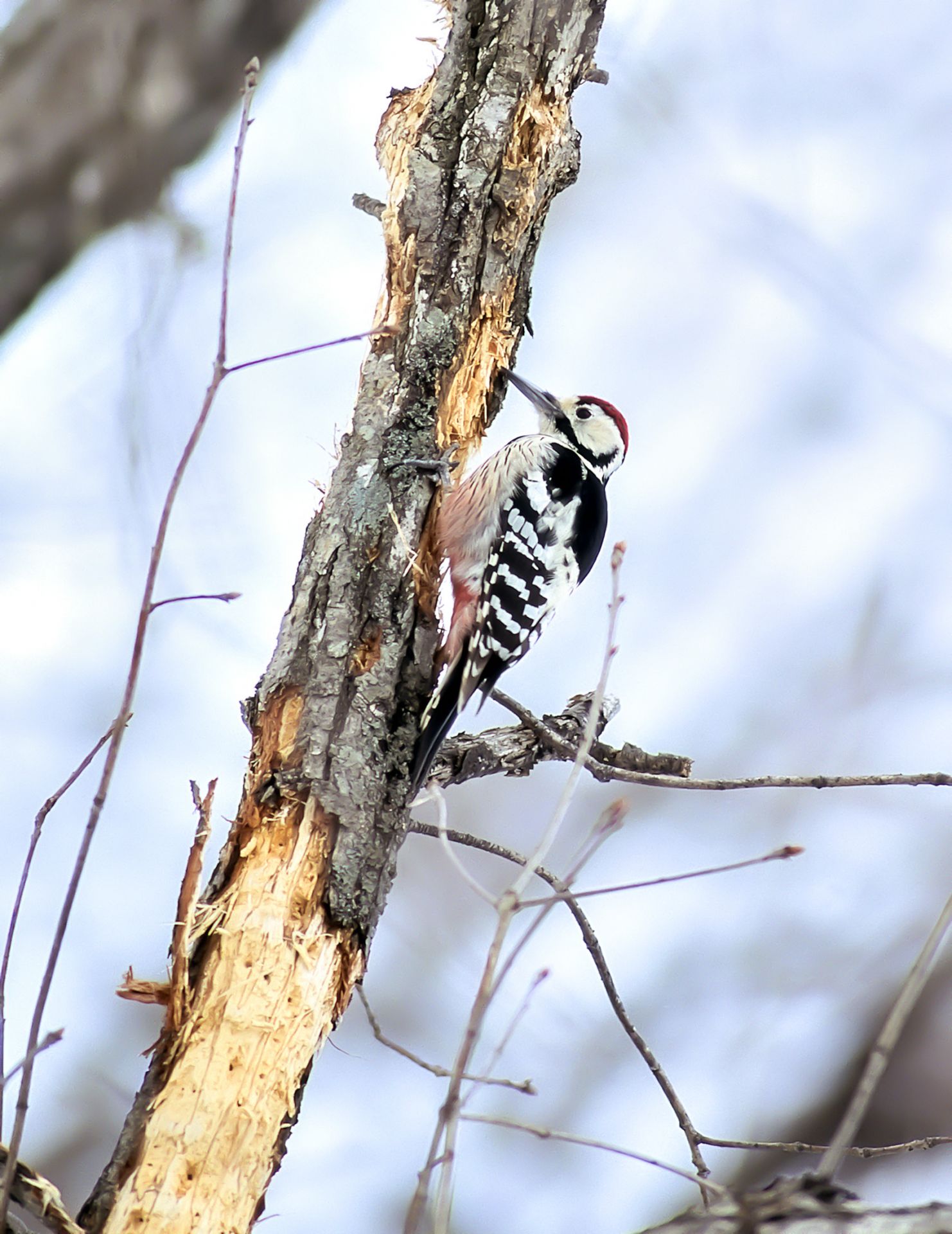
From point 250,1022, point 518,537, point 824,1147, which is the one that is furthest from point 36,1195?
point 518,537

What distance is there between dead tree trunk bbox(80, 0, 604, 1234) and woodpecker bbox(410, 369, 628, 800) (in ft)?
0.40

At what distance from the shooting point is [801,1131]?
3.70m

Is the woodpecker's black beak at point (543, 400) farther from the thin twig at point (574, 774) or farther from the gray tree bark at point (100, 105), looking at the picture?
the thin twig at point (574, 774)

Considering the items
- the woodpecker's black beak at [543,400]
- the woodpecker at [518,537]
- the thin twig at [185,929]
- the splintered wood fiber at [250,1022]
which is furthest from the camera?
the woodpecker's black beak at [543,400]

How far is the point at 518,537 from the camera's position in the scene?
2.98m

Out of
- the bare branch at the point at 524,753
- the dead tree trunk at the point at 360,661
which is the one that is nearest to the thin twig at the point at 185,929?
the dead tree trunk at the point at 360,661

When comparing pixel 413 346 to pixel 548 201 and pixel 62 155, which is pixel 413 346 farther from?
pixel 62 155

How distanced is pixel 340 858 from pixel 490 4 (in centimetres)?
178

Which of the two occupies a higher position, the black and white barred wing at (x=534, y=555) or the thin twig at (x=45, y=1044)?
the black and white barred wing at (x=534, y=555)

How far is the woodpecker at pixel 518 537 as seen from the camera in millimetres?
2328

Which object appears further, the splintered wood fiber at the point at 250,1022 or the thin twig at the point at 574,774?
the splintered wood fiber at the point at 250,1022

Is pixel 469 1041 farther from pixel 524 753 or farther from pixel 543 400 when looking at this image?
pixel 543 400

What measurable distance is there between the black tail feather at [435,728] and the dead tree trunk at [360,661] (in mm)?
26

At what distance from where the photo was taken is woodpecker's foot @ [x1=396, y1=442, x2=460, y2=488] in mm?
2203
